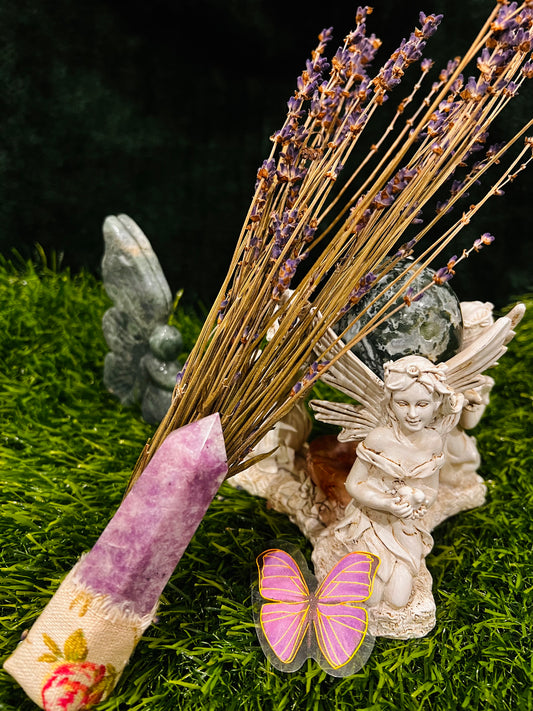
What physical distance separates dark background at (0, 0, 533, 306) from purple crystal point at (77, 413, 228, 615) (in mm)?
1771

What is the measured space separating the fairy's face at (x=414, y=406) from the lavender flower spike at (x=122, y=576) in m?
0.38

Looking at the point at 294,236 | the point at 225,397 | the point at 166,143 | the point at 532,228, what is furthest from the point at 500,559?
the point at 166,143

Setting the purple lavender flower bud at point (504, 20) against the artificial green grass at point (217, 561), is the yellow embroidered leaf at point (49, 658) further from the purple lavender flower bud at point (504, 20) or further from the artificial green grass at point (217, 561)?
the purple lavender flower bud at point (504, 20)

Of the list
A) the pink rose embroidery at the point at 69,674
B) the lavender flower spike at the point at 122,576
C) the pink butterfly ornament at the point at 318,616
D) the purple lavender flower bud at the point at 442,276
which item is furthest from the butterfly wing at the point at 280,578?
the purple lavender flower bud at the point at 442,276

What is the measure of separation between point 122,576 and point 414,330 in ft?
2.55

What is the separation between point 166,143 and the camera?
2979 millimetres

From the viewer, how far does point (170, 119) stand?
2.94 metres

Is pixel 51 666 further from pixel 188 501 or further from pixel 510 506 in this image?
pixel 510 506

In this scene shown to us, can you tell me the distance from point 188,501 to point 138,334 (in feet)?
3.15

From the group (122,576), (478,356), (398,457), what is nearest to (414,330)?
(478,356)

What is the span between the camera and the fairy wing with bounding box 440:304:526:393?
5.22 ft

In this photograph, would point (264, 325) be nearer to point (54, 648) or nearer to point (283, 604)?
point (283, 604)

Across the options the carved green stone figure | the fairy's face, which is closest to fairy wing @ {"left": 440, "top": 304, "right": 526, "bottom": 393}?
the fairy's face

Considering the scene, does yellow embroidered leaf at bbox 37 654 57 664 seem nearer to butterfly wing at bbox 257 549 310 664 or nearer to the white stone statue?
butterfly wing at bbox 257 549 310 664
